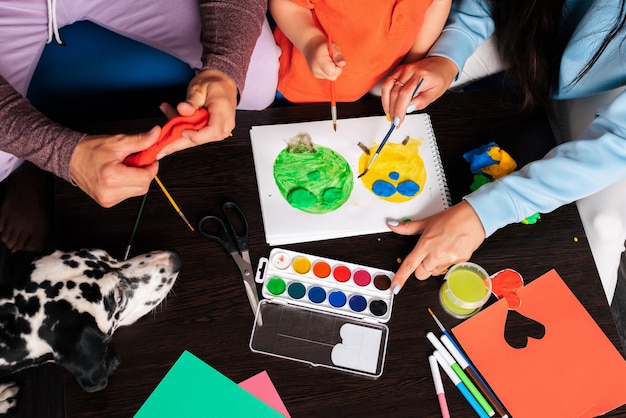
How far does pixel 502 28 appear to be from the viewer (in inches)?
46.9

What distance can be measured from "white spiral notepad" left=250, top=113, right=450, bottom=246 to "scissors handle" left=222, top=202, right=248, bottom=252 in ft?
0.13

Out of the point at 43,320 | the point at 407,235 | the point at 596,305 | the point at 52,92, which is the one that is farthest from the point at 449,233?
the point at 52,92

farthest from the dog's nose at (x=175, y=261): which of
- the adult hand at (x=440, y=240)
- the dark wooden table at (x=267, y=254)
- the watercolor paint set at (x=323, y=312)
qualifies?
the adult hand at (x=440, y=240)

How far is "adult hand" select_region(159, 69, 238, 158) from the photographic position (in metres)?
0.86

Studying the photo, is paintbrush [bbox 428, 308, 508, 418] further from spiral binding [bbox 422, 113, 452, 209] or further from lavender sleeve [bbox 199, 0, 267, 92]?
lavender sleeve [bbox 199, 0, 267, 92]

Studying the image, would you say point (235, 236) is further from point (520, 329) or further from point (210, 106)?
point (520, 329)

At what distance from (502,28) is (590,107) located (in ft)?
0.88

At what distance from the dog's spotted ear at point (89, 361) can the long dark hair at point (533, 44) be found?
95cm

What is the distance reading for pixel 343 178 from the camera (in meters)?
1.03

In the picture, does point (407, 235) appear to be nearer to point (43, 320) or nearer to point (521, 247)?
point (521, 247)

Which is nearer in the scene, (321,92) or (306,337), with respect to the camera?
(306,337)

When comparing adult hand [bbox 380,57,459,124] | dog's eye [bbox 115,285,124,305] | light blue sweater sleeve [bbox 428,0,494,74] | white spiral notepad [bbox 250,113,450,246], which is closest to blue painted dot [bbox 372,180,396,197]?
white spiral notepad [bbox 250,113,450,246]

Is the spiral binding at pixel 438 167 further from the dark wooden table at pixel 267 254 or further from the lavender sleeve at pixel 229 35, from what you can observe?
the lavender sleeve at pixel 229 35

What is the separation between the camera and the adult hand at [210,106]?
860 millimetres
